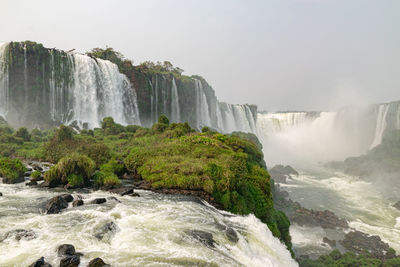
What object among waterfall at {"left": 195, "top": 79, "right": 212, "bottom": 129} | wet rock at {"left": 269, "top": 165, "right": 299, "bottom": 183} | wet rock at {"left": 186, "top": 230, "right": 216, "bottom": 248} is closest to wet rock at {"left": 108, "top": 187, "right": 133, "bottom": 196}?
wet rock at {"left": 186, "top": 230, "right": 216, "bottom": 248}

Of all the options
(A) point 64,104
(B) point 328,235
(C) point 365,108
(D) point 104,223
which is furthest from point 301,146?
(D) point 104,223

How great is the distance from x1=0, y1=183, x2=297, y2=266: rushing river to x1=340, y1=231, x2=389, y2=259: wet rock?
1194 centimetres

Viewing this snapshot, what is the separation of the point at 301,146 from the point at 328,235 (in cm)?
5966

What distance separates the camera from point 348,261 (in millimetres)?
15008

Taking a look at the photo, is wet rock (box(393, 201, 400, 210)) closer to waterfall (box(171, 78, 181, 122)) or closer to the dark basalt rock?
the dark basalt rock

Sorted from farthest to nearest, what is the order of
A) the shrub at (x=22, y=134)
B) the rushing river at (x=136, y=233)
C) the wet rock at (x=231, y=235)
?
the shrub at (x=22, y=134) → the wet rock at (x=231, y=235) → the rushing river at (x=136, y=233)

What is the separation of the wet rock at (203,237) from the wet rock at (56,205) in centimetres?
530

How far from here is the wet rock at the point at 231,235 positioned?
8.18 m

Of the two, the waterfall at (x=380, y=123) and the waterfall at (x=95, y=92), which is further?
the waterfall at (x=380, y=123)

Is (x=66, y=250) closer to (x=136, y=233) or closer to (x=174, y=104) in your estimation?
(x=136, y=233)

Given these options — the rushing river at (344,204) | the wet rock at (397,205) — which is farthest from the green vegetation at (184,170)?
the wet rock at (397,205)

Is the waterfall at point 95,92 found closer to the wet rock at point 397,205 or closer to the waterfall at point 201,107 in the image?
the waterfall at point 201,107

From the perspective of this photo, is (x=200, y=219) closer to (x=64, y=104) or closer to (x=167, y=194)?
(x=167, y=194)

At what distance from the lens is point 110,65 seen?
142ft
